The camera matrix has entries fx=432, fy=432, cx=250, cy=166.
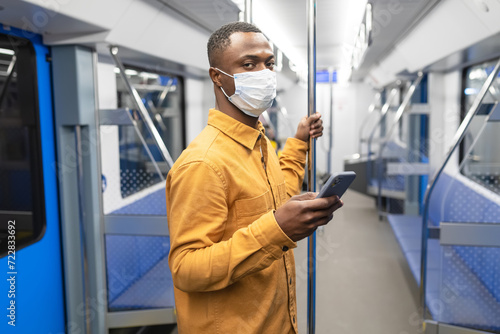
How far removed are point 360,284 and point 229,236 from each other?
11.1ft

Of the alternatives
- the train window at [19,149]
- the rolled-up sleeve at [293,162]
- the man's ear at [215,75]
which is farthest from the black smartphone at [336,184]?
the train window at [19,149]

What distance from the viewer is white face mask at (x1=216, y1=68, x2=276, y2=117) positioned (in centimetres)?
133

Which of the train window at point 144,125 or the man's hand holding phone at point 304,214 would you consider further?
the train window at point 144,125

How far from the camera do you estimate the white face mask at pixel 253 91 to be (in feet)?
4.38

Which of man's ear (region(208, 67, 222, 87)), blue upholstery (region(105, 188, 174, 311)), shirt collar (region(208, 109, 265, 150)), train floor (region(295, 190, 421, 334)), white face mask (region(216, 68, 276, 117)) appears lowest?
train floor (region(295, 190, 421, 334))

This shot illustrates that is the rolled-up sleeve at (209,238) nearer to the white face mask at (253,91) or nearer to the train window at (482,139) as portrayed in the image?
the white face mask at (253,91)

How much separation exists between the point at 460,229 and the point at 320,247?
133 inches

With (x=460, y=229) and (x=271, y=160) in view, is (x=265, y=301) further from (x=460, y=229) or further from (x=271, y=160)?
(x=460, y=229)

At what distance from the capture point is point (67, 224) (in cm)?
252

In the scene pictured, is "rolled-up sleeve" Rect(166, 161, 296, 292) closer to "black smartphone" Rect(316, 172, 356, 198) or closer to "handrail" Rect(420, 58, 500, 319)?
"black smartphone" Rect(316, 172, 356, 198)

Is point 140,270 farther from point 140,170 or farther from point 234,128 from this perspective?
point 234,128

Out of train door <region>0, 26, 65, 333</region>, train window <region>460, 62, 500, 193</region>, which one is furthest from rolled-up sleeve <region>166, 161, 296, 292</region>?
train window <region>460, 62, 500, 193</region>

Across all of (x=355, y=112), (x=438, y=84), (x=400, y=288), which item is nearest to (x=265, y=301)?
(x=400, y=288)

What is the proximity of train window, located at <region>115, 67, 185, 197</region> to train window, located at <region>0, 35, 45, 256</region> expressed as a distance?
54 cm
